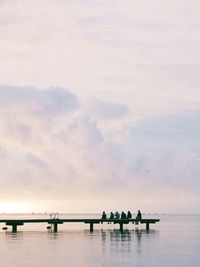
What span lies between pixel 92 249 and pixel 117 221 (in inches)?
1037

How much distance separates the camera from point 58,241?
219 feet

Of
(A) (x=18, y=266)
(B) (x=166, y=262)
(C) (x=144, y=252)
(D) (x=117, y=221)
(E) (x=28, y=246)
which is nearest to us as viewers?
(A) (x=18, y=266)

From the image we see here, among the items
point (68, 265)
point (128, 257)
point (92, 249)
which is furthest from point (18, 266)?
point (92, 249)

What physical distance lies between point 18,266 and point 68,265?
3.67 metres

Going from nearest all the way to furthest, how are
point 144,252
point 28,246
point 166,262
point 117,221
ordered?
point 166,262
point 144,252
point 28,246
point 117,221

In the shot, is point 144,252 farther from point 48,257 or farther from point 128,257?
point 48,257

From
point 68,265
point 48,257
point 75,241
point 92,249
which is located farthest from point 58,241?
point 68,265

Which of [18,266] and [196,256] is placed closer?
[18,266]

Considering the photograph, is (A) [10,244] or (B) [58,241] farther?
(B) [58,241]

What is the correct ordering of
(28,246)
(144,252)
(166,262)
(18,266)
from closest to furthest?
(18,266)
(166,262)
(144,252)
(28,246)

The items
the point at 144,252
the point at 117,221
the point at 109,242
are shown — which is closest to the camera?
the point at 144,252

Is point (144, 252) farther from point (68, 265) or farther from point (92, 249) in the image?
point (68, 265)

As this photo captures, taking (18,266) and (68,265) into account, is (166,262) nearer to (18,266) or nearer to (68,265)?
(68,265)

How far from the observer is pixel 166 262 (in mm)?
49344
